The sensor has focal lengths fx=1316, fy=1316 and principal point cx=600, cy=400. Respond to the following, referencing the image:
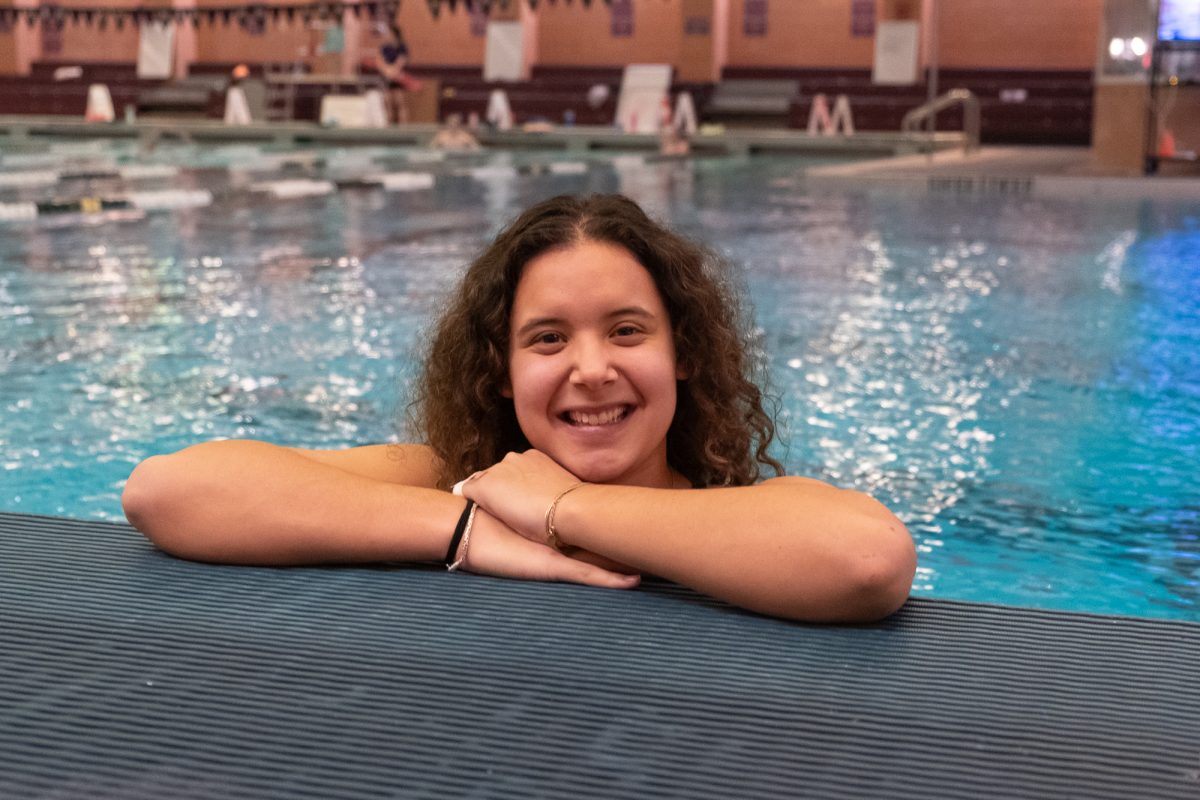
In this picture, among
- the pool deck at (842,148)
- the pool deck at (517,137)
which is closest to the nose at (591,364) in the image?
the pool deck at (842,148)

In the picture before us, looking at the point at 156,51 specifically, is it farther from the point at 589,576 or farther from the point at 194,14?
the point at 589,576

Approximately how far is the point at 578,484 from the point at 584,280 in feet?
0.89

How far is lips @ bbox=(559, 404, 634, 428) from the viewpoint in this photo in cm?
174

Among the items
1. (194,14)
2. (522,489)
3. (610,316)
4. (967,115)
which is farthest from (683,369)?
(194,14)

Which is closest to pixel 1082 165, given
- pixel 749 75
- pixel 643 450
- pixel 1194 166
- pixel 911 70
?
pixel 1194 166

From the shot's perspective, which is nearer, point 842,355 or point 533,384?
point 533,384

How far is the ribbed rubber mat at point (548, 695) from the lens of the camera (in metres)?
1.17

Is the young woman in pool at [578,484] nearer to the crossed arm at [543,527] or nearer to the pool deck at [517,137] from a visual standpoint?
the crossed arm at [543,527]

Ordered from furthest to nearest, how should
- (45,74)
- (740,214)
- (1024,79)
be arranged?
(45,74)
(1024,79)
(740,214)

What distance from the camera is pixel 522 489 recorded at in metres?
1.69

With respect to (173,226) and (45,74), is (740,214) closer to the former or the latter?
(173,226)

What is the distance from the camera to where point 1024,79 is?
800 inches

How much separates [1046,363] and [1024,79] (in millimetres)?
16654

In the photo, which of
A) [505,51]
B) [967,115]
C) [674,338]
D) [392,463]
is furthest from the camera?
[505,51]
